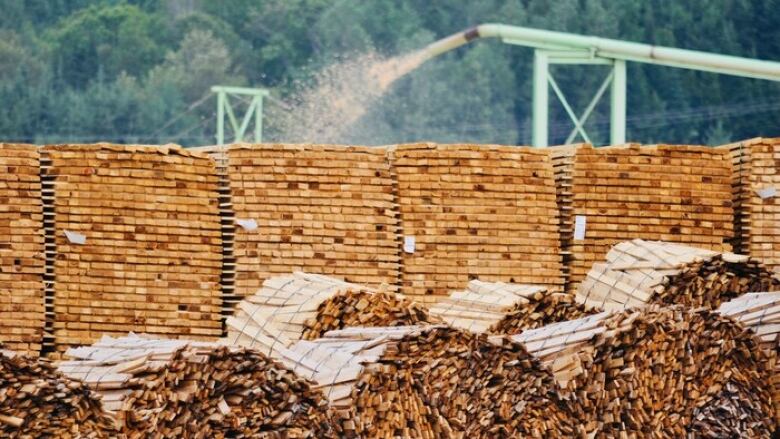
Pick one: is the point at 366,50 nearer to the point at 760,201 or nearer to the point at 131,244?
the point at 760,201

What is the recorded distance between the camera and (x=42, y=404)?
9.96 meters

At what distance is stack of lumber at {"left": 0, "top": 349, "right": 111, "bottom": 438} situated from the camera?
983cm

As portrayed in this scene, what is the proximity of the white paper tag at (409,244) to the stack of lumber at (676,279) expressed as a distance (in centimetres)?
193

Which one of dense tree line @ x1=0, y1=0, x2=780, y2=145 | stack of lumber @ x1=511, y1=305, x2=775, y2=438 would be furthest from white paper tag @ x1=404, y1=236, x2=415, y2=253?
dense tree line @ x1=0, y1=0, x2=780, y2=145

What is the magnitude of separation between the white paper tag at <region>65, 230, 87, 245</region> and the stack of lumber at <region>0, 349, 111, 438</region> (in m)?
5.76

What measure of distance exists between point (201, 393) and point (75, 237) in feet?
18.0

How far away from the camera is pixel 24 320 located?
15.6 metres

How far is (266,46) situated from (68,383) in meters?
Answer: 67.9

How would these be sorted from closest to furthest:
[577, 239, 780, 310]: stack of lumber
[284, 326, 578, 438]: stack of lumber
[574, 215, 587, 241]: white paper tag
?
[284, 326, 578, 438]: stack of lumber → [577, 239, 780, 310]: stack of lumber → [574, 215, 587, 241]: white paper tag

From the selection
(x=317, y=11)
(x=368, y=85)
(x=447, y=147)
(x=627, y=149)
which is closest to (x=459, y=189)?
(x=447, y=147)

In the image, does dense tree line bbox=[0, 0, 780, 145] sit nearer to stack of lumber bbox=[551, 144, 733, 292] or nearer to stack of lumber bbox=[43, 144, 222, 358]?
stack of lumber bbox=[551, 144, 733, 292]

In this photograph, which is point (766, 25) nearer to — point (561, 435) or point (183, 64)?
point (183, 64)

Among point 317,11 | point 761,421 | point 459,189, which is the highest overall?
point 317,11

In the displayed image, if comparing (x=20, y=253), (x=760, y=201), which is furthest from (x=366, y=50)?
(x=20, y=253)
